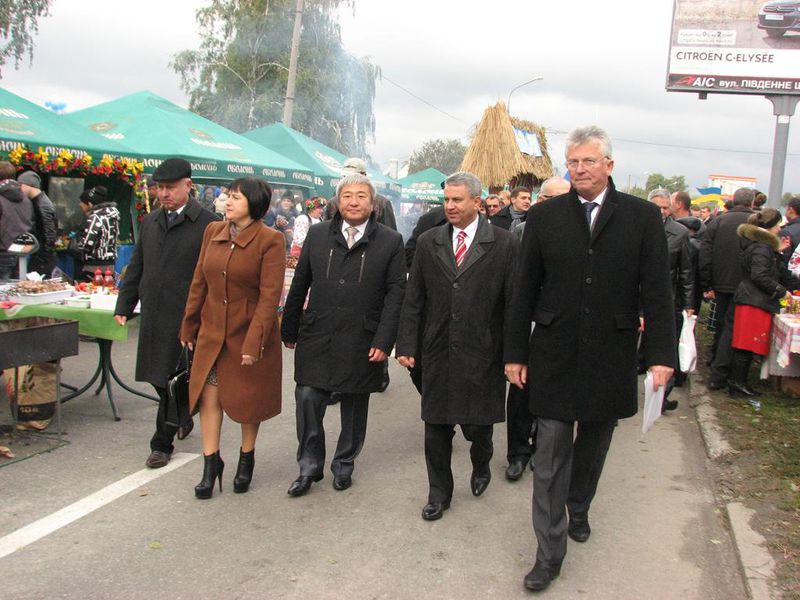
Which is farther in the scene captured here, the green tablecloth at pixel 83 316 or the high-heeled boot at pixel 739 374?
the high-heeled boot at pixel 739 374

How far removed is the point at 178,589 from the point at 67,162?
8.67m

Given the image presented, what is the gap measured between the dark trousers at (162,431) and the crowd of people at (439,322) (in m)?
0.01

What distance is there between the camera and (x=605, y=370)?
3.42 metres

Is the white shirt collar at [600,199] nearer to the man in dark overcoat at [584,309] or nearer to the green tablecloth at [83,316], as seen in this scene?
the man in dark overcoat at [584,309]

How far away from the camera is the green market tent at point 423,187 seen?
81.5ft

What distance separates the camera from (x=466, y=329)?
4113 mm

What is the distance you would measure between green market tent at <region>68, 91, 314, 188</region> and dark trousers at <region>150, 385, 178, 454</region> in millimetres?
8286

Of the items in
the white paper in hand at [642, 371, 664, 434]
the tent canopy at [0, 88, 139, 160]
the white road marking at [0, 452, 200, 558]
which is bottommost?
the white road marking at [0, 452, 200, 558]

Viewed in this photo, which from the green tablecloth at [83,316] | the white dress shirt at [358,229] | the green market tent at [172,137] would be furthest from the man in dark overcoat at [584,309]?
the green market tent at [172,137]

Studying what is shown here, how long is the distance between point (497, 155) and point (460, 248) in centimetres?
1309

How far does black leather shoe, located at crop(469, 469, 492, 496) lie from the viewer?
15.0 feet

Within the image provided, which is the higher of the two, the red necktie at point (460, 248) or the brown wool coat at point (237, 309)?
the red necktie at point (460, 248)

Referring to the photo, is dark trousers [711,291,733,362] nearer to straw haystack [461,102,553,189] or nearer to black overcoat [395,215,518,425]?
black overcoat [395,215,518,425]

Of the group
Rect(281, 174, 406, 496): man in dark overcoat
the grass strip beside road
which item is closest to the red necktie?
Rect(281, 174, 406, 496): man in dark overcoat
